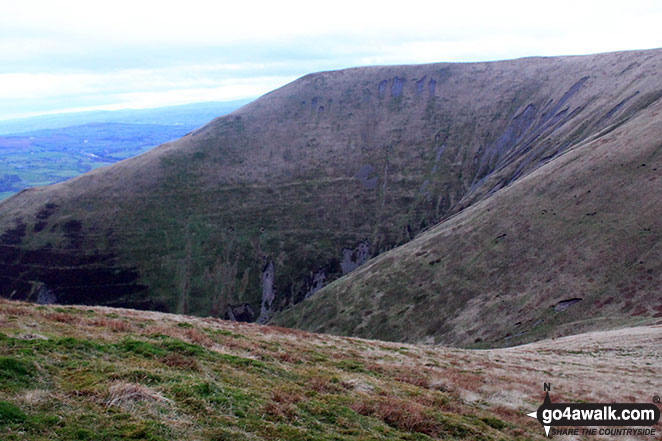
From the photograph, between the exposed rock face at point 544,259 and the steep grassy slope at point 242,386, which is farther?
the exposed rock face at point 544,259

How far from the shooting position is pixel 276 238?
119 m

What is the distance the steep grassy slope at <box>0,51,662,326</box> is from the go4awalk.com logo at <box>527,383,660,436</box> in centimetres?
7869

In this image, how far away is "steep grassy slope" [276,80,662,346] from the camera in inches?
1905

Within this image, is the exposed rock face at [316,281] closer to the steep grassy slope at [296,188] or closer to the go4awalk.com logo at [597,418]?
the steep grassy slope at [296,188]

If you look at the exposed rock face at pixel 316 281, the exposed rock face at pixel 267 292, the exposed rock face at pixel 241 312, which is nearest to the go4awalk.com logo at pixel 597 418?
the exposed rock face at pixel 267 292

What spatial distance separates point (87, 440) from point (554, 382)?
23.8 meters

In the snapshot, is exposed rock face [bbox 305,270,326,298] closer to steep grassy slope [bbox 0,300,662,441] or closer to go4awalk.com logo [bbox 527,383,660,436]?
steep grassy slope [bbox 0,300,662,441]

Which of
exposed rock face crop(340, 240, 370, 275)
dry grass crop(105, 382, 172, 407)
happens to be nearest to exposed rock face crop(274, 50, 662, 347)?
exposed rock face crop(340, 240, 370, 275)

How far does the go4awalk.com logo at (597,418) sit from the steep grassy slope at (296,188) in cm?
7869

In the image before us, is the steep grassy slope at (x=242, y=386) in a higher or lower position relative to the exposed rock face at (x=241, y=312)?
higher

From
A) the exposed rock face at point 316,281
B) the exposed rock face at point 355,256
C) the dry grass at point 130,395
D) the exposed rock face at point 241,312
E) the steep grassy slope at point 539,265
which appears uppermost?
the dry grass at point 130,395

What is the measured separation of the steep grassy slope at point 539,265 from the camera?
159ft

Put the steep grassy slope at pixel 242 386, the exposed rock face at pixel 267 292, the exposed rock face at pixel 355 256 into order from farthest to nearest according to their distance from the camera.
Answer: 1. the exposed rock face at pixel 355 256
2. the exposed rock face at pixel 267 292
3. the steep grassy slope at pixel 242 386

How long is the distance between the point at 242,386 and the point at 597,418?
1548cm
